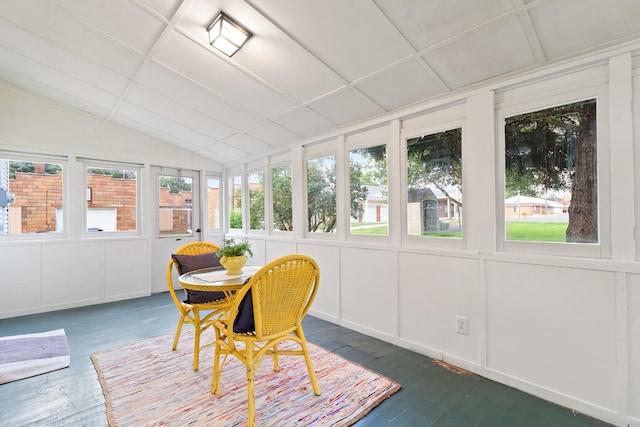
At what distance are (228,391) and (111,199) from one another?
3679 mm

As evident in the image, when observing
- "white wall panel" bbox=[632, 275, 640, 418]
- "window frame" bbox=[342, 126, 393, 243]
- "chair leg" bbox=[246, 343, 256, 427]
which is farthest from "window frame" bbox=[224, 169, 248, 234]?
"white wall panel" bbox=[632, 275, 640, 418]

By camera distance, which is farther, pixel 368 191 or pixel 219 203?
pixel 219 203

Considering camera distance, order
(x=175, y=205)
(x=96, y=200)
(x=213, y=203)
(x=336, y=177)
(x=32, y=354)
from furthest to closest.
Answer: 1. (x=213, y=203)
2. (x=175, y=205)
3. (x=96, y=200)
4. (x=336, y=177)
5. (x=32, y=354)

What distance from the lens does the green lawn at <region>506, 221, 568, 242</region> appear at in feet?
6.48

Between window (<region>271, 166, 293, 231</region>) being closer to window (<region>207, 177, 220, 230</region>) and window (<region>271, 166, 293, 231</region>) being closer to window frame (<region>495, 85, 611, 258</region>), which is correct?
window (<region>207, 177, 220, 230</region>)

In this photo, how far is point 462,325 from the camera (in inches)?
91.8

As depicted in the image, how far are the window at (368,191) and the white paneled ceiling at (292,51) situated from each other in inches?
15.2

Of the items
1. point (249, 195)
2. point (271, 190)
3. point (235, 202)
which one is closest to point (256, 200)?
point (249, 195)

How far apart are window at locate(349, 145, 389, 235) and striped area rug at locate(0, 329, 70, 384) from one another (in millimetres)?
2792

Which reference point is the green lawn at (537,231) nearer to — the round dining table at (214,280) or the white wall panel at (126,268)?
the round dining table at (214,280)

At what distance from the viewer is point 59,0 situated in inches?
81.8

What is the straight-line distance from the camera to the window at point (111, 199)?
14.0 feet

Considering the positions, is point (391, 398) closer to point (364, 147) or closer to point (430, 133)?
point (430, 133)

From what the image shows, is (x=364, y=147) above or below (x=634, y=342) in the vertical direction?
above
